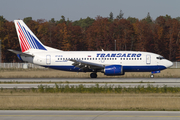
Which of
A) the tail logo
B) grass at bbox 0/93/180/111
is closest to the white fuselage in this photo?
the tail logo

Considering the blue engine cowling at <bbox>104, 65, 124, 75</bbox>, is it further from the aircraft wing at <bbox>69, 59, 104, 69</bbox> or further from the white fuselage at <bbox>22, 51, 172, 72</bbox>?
the white fuselage at <bbox>22, 51, 172, 72</bbox>

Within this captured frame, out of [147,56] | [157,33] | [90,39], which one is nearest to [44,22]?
[90,39]

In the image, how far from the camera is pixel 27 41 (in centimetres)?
4356

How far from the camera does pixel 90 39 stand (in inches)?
3839

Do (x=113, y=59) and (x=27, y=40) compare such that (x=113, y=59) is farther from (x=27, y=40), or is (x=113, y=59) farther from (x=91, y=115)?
(x=91, y=115)

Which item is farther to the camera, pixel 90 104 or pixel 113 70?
pixel 113 70

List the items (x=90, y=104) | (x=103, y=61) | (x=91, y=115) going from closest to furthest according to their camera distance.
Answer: (x=91, y=115), (x=90, y=104), (x=103, y=61)

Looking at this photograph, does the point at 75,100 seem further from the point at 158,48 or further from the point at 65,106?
the point at 158,48

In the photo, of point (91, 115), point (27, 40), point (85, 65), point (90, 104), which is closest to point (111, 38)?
point (27, 40)

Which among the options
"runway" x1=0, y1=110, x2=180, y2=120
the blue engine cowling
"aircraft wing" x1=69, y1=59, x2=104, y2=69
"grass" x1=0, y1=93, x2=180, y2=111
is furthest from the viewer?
"aircraft wing" x1=69, y1=59, x2=104, y2=69

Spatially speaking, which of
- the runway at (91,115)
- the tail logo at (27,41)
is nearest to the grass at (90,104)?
the runway at (91,115)

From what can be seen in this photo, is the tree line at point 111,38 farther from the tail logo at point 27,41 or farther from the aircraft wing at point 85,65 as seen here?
the aircraft wing at point 85,65

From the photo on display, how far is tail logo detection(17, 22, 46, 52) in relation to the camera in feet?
142

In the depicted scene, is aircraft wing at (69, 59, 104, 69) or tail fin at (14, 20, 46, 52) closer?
aircraft wing at (69, 59, 104, 69)
